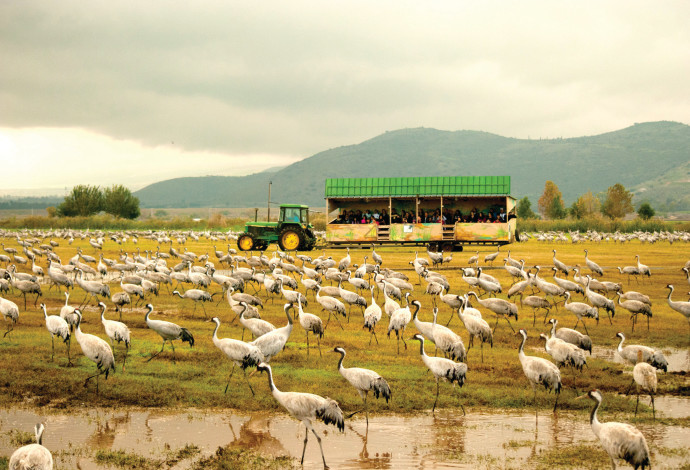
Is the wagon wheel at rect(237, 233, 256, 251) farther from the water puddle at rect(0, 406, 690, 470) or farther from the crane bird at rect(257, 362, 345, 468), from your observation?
the crane bird at rect(257, 362, 345, 468)

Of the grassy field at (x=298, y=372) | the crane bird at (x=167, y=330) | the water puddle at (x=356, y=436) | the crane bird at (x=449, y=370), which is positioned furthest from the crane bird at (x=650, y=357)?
the crane bird at (x=167, y=330)

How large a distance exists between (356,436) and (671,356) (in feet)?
29.9

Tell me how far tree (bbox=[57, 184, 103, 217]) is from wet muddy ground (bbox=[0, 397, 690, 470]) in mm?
124895

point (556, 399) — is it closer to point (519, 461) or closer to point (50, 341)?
point (519, 461)

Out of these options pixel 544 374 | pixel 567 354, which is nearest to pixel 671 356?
pixel 567 354

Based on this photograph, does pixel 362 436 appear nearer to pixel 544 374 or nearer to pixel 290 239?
pixel 544 374

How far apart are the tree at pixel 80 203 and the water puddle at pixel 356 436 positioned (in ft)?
410

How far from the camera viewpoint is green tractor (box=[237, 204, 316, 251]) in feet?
147

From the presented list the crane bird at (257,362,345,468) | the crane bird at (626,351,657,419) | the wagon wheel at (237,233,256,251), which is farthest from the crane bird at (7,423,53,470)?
the wagon wheel at (237,233,256,251)

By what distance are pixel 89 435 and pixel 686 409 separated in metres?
10.1

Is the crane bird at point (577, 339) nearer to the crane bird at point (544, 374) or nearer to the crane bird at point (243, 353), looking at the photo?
the crane bird at point (544, 374)

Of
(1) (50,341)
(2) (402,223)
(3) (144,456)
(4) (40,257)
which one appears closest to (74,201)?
(4) (40,257)

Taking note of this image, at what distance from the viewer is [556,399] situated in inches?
450

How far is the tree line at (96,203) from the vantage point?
4953 inches
